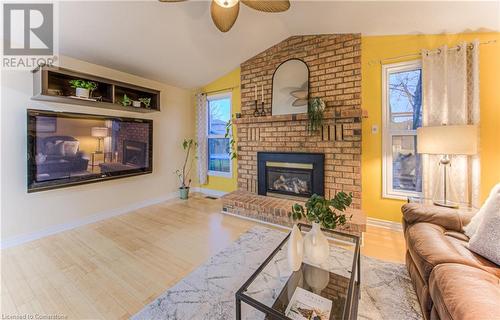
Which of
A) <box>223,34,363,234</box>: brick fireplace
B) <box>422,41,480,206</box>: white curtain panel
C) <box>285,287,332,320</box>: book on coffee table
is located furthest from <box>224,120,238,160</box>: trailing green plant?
<box>285,287,332,320</box>: book on coffee table

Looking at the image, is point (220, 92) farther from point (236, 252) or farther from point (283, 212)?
point (236, 252)

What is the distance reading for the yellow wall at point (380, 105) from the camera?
2.26 meters

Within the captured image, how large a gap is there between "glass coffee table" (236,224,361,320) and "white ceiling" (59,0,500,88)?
99.3 inches

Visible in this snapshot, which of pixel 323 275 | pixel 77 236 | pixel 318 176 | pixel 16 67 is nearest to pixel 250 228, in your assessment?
pixel 318 176

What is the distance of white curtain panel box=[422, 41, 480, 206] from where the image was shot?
2266 mm

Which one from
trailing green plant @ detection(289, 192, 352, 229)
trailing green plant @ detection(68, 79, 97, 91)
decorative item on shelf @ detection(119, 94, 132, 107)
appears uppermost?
trailing green plant @ detection(68, 79, 97, 91)

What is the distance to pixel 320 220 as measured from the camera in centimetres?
130

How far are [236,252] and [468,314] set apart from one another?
1.71 m

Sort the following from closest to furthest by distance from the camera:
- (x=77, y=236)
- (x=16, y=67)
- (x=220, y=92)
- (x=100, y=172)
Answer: (x=16, y=67), (x=77, y=236), (x=100, y=172), (x=220, y=92)

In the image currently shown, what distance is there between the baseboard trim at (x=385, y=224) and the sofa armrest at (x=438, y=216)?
1154 mm

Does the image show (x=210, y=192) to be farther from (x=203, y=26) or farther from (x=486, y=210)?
(x=486, y=210)

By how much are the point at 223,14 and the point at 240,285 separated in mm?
2339

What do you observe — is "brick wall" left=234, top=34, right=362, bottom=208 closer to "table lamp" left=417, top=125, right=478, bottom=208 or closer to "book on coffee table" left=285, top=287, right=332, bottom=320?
"table lamp" left=417, top=125, right=478, bottom=208

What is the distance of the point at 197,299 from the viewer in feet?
4.97
